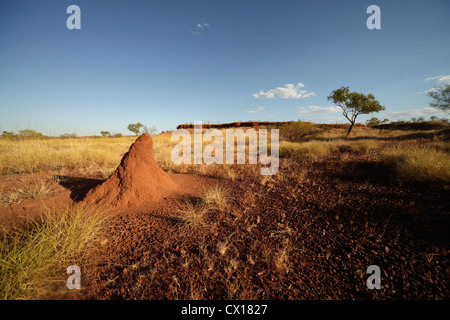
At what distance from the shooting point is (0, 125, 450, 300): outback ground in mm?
1511

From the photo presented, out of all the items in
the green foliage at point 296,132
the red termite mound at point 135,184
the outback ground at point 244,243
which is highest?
the green foliage at point 296,132

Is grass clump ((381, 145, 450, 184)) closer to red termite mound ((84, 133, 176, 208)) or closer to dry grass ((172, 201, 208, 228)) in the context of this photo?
dry grass ((172, 201, 208, 228))

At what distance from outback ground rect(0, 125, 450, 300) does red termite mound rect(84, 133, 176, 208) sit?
0.25 m

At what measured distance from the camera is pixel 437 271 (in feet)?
5.45

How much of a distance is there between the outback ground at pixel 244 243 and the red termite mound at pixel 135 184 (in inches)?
9.7

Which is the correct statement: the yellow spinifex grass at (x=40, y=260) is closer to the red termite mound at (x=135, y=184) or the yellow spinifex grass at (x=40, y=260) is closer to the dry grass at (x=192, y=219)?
the red termite mound at (x=135, y=184)

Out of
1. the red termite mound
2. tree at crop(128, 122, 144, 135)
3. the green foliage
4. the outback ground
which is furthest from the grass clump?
tree at crop(128, 122, 144, 135)

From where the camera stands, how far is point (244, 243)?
2.13m

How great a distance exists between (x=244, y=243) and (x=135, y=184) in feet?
8.67

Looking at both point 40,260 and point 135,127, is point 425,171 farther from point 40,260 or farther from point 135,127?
point 135,127

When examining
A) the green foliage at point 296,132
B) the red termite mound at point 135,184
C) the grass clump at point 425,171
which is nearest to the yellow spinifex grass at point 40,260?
the red termite mound at point 135,184

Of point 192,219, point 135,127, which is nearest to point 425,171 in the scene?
point 192,219

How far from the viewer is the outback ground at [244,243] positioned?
4.96 ft

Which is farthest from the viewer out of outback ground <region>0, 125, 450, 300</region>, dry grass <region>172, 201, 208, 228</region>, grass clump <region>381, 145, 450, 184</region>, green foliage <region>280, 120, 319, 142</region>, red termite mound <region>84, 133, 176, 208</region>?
green foliage <region>280, 120, 319, 142</region>
